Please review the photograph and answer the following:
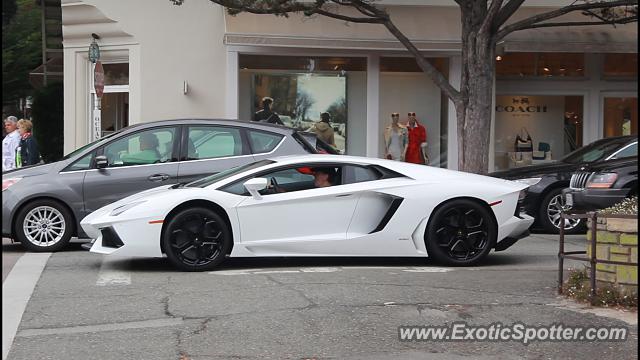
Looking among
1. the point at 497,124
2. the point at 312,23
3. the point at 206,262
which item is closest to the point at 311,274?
the point at 206,262

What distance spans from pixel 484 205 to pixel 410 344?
11.5ft

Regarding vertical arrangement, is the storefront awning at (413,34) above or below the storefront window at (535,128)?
above

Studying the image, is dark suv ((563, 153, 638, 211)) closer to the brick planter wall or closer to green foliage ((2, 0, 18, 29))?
the brick planter wall

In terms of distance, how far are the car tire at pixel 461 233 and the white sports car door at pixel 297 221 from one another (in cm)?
94

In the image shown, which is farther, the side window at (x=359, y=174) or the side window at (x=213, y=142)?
the side window at (x=213, y=142)

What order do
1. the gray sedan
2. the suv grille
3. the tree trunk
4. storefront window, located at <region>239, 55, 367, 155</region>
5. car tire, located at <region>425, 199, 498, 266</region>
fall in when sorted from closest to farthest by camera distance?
1. car tire, located at <region>425, 199, 498, 266</region>
2. the gray sedan
3. the suv grille
4. the tree trunk
5. storefront window, located at <region>239, 55, 367, 155</region>

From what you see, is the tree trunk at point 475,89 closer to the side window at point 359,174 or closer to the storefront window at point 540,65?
the storefront window at point 540,65

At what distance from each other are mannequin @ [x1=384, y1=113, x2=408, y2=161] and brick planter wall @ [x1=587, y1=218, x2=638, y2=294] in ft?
41.0

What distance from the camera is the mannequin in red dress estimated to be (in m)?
19.3

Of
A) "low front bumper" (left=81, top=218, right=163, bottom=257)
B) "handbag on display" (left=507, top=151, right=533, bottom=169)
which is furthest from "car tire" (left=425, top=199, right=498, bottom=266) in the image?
"handbag on display" (left=507, top=151, right=533, bottom=169)

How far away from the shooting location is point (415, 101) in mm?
19500

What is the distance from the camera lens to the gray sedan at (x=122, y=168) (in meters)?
10.6

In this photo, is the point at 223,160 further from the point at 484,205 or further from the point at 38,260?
the point at 484,205

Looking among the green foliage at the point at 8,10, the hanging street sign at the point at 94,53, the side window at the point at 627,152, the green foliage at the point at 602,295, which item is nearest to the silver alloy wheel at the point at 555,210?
the side window at the point at 627,152
